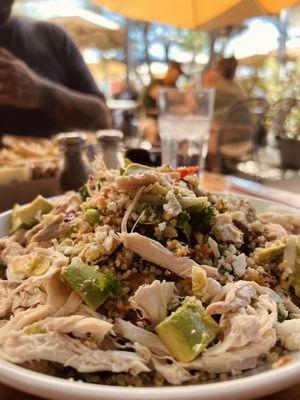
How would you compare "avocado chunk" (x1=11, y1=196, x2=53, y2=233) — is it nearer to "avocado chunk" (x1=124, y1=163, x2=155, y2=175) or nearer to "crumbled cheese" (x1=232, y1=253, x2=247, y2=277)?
"avocado chunk" (x1=124, y1=163, x2=155, y2=175)

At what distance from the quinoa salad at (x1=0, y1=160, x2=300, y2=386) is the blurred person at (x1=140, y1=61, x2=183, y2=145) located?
2.97 meters

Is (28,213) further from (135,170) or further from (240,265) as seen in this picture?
(240,265)

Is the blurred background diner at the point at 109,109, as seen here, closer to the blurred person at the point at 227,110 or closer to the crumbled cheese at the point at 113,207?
the blurred person at the point at 227,110

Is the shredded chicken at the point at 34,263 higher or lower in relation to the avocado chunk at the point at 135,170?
lower

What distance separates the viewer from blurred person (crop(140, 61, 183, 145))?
421 centimetres

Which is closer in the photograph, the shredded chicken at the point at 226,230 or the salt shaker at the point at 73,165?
the shredded chicken at the point at 226,230

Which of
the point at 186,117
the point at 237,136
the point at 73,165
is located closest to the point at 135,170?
the point at 73,165

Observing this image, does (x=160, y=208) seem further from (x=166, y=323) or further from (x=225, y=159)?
(x=225, y=159)

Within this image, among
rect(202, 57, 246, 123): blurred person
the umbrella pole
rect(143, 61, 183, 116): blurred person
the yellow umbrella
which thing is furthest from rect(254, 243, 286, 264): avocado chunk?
the umbrella pole

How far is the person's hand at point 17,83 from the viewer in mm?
2676

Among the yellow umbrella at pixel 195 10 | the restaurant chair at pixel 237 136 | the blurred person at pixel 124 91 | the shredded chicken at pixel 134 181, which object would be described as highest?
the yellow umbrella at pixel 195 10

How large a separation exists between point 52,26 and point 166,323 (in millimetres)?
2797

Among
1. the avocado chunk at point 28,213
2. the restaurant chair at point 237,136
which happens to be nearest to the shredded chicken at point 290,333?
the avocado chunk at point 28,213

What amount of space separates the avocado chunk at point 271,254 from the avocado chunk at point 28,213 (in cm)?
56
